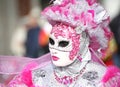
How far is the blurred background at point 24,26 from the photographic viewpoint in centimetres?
1000

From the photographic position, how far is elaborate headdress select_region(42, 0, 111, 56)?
6141 mm

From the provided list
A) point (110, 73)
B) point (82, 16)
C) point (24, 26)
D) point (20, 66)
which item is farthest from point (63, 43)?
point (24, 26)

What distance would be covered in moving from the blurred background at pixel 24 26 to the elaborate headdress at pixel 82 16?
3240mm

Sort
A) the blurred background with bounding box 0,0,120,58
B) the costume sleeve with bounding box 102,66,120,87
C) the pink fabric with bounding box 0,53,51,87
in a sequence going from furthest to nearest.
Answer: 1. the blurred background with bounding box 0,0,120,58
2. the pink fabric with bounding box 0,53,51,87
3. the costume sleeve with bounding box 102,66,120,87

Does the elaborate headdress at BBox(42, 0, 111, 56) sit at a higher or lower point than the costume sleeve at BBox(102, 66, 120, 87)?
higher

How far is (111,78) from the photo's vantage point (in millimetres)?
6184

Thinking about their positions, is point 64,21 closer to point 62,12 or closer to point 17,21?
point 62,12

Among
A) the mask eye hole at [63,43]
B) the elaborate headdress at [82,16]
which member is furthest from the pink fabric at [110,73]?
the mask eye hole at [63,43]

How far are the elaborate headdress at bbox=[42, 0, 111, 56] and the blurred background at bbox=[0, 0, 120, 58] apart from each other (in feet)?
10.6

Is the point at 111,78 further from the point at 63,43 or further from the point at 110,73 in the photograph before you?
the point at 63,43

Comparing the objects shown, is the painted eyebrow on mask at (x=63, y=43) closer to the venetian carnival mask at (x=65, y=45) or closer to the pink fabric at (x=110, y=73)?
the venetian carnival mask at (x=65, y=45)

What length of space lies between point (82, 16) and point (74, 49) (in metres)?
0.30

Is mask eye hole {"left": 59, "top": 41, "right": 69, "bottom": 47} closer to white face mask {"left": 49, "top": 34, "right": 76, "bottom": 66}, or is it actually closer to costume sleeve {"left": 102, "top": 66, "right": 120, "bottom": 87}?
white face mask {"left": 49, "top": 34, "right": 76, "bottom": 66}

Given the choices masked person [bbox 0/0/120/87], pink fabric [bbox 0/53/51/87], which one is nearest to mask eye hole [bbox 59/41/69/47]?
masked person [bbox 0/0/120/87]
